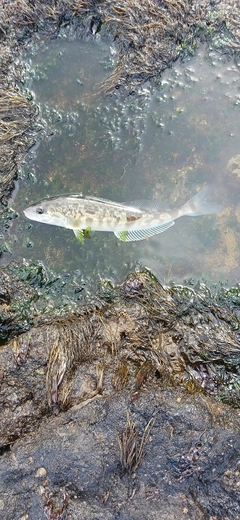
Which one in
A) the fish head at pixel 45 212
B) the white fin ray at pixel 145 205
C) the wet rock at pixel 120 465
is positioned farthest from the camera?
the white fin ray at pixel 145 205

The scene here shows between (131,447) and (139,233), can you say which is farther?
(139,233)

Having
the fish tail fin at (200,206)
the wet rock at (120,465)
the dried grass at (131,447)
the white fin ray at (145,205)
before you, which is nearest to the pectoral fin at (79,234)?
the white fin ray at (145,205)

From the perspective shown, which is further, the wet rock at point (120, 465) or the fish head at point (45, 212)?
the fish head at point (45, 212)

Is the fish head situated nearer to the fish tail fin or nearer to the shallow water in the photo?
the shallow water

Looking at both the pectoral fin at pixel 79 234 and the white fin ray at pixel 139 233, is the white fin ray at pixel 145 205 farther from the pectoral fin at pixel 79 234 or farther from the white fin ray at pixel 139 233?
the pectoral fin at pixel 79 234

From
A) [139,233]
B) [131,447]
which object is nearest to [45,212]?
[139,233]

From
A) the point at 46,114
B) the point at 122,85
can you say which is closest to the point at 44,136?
the point at 46,114

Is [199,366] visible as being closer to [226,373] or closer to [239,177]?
[226,373]

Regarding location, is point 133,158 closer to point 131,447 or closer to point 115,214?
point 115,214
